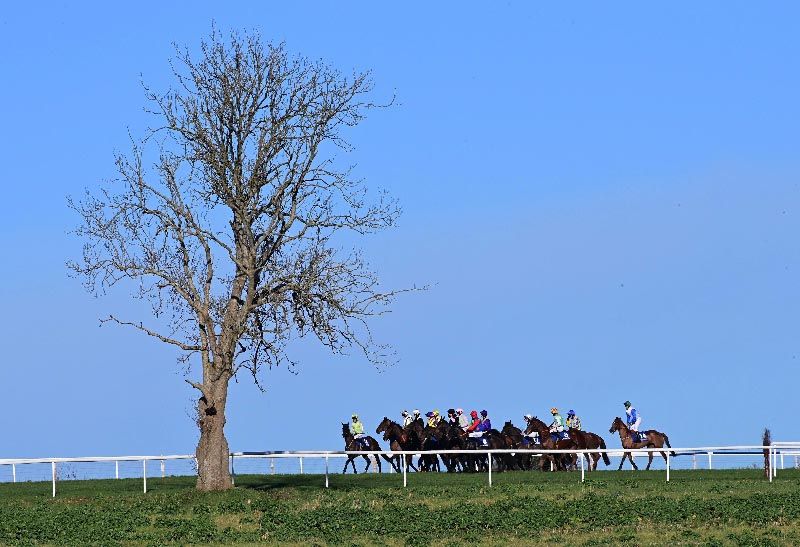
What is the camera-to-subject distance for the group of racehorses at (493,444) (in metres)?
41.0

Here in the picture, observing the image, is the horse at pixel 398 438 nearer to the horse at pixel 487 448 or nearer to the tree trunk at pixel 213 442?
the horse at pixel 487 448

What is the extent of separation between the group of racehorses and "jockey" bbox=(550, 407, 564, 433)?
0.87ft

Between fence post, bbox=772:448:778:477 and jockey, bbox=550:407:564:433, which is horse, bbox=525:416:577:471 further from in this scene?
fence post, bbox=772:448:778:477

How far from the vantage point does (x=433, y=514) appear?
92.8ft

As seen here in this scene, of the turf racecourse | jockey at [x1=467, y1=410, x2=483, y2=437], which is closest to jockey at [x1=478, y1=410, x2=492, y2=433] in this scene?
jockey at [x1=467, y1=410, x2=483, y2=437]

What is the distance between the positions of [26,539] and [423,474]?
47.9 feet

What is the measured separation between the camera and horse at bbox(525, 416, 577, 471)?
41.1 meters

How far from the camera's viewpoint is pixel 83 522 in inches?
1127

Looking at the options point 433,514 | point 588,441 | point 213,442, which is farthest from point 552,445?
point 433,514

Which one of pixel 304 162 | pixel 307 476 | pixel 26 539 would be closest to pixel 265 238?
pixel 304 162

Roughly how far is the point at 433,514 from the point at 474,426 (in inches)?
557

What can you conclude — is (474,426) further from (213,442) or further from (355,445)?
(213,442)

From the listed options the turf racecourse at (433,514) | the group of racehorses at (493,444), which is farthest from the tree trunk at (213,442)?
the group of racehorses at (493,444)

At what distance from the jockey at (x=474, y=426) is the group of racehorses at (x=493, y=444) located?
252 mm
